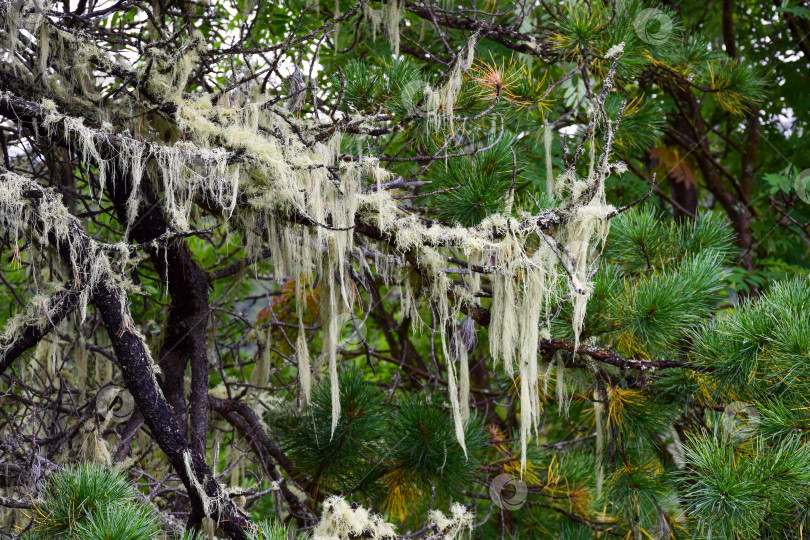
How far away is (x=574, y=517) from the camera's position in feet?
11.7

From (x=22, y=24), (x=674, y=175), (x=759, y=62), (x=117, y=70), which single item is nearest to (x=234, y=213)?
(x=117, y=70)

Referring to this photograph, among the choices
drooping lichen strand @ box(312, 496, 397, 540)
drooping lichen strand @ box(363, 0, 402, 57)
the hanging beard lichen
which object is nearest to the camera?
drooping lichen strand @ box(312, 496, 397, 540)

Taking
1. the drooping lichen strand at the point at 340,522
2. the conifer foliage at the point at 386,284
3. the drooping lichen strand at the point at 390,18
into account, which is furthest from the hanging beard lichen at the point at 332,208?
the drooping lichen strand at the point at 390,18

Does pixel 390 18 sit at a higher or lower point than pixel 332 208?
higher

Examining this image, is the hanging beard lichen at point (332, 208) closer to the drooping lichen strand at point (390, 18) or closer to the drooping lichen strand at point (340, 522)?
the drooping lichen strand at point (340, 522)

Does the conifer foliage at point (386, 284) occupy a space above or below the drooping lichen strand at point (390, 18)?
below

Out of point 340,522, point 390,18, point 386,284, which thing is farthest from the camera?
point 390,18

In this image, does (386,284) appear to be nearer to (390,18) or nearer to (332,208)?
(332,208)

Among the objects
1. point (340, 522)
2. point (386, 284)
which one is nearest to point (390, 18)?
point (386, 284)

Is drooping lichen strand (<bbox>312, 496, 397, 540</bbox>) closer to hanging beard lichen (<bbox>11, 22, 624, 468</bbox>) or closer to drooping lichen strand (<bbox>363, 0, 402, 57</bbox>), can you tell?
hanging beard lichen (<bbox>11, 22, 624, 468</bbox>)

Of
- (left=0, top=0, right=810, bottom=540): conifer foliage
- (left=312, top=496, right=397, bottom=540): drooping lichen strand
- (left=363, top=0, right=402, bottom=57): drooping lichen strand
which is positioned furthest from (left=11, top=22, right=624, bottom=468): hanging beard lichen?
(left=363, top=0, right=402, bottom=57): drooping lichen strand

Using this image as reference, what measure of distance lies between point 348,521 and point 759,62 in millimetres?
4253

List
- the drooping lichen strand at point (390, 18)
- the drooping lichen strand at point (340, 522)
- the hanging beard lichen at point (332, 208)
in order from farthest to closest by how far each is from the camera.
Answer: the drooping lichen strand at point (390, 18) → the hanging beard lichen at point (332, 208) → the drooping lichen strand at point (340, 522)

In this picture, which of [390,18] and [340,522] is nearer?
[340,522]
